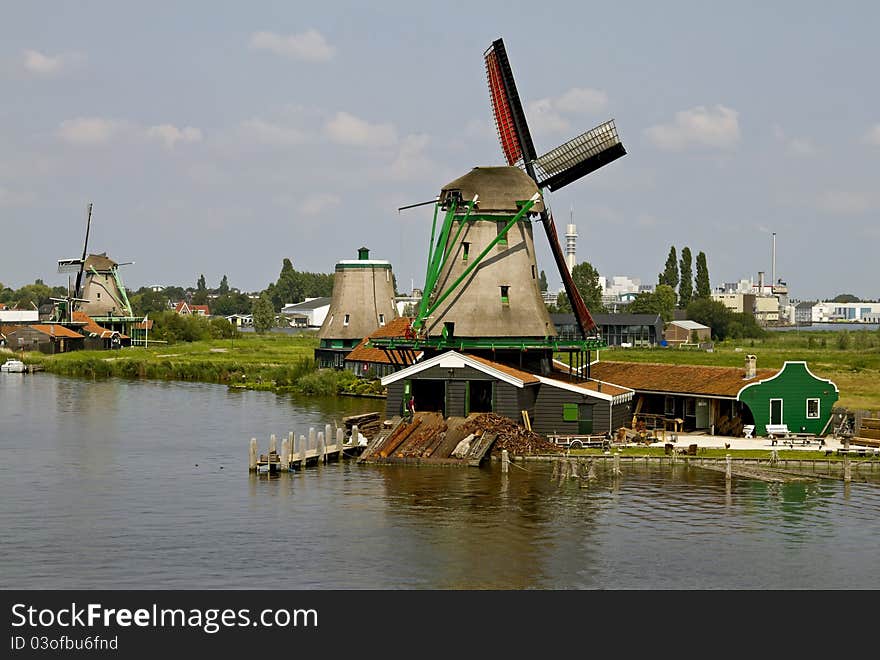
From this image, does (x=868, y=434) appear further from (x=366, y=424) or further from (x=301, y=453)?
(x=301, y=453)

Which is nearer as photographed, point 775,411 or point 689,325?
point 775,411

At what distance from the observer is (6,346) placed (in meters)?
128

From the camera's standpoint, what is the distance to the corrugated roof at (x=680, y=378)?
51.1m

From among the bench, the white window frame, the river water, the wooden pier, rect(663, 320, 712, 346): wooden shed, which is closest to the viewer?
the river water

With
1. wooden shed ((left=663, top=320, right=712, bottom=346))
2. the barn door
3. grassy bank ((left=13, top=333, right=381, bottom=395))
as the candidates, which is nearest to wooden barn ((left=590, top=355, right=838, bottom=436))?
the barn door

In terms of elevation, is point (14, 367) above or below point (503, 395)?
above

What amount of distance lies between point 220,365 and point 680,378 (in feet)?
176

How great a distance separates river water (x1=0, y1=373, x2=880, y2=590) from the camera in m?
30.1

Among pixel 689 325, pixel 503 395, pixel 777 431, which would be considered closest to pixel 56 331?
pixel 689 325

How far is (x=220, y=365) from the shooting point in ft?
329

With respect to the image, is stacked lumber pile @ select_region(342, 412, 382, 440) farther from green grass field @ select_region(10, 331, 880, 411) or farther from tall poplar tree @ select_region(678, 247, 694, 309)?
tall poplar tree @ select_region(678, 247, 694, 309)

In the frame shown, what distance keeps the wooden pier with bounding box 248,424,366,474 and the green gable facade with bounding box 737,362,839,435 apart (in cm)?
1548
